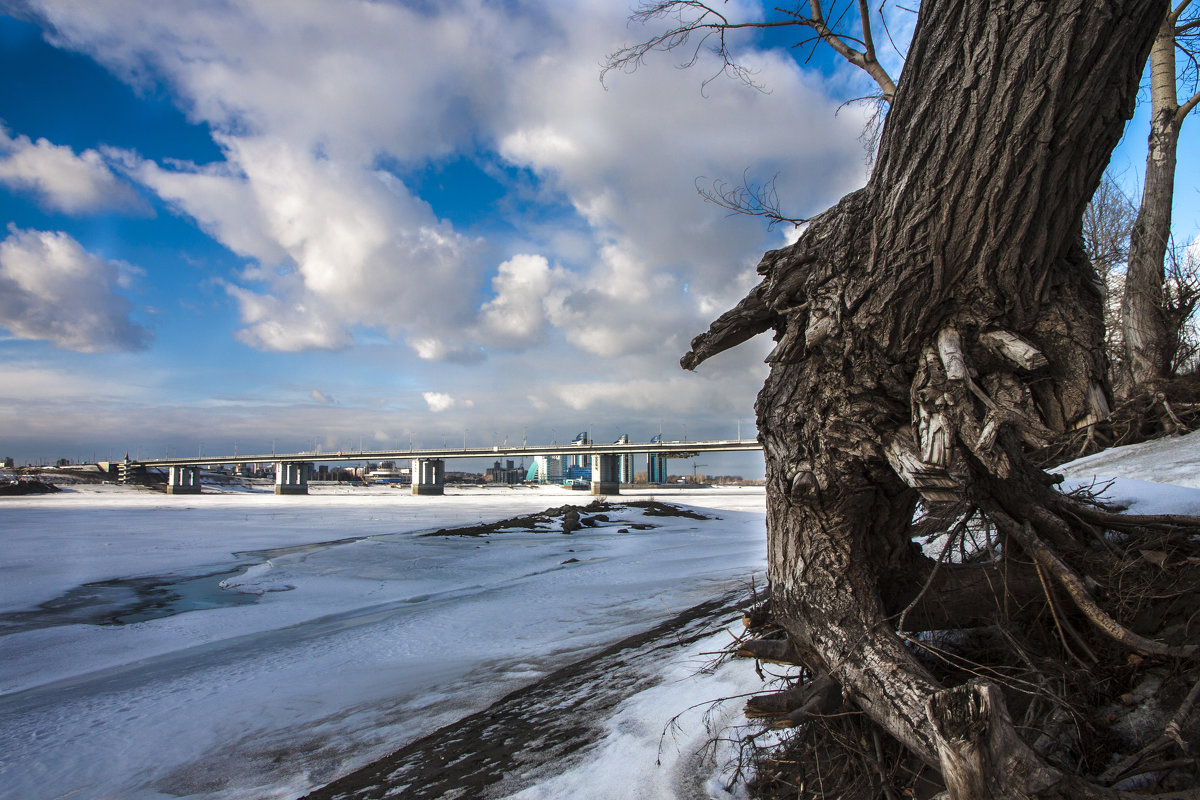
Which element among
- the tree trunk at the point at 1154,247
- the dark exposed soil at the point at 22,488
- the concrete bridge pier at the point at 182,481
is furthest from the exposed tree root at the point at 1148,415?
the concrete bridge pier at the point at 182,481

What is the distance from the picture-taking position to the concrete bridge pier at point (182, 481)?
272ft

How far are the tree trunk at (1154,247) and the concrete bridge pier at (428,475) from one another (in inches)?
2856

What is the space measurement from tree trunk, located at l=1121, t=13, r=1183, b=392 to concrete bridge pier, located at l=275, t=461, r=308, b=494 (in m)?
85.6

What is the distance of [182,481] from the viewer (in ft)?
284

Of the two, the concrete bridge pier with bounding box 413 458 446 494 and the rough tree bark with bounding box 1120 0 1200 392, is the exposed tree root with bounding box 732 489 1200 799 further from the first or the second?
the concrete bridge pier with bounding box 413 458 446 494

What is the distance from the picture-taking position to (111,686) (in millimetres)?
6055

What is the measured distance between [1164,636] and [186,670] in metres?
8.25

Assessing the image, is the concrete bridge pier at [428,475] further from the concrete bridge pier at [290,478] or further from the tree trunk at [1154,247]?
the tree trunk at [1154,247]

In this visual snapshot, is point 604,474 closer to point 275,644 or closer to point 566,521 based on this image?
point 566,521

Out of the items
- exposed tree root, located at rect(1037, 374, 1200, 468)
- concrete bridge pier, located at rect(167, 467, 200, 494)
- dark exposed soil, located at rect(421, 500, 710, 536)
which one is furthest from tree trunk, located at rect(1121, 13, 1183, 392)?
concrete bridge pier, located at rect(167, 467, 200, 494)

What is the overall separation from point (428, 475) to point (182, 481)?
3856cm

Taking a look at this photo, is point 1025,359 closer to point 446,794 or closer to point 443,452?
point 446,794

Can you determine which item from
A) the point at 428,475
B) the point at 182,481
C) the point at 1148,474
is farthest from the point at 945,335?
the point at 182,481

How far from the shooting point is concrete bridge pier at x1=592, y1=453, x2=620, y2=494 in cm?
7244
